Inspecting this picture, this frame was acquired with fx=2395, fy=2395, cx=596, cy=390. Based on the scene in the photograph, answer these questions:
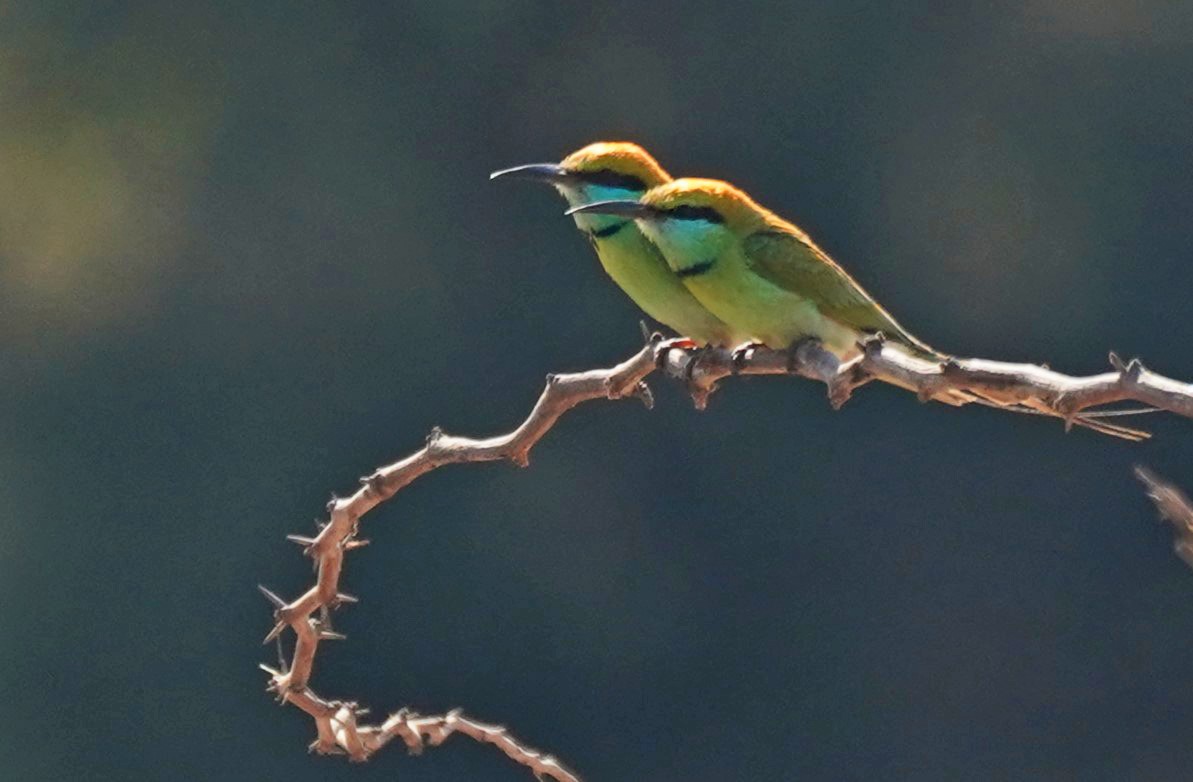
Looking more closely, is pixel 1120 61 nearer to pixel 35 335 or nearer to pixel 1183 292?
pixel 1183 292

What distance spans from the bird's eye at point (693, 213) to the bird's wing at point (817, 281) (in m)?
0.03

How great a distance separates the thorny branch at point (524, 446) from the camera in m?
0.75

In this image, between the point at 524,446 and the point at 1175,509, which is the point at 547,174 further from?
the point at 1175,509

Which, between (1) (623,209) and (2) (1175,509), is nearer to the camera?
(2) (1175,509)

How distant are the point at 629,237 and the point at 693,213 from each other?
15 centimetres

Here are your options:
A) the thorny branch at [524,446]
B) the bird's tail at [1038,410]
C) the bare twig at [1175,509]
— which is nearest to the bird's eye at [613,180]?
the thorny branch at [524,446]

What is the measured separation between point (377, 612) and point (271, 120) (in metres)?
1.30

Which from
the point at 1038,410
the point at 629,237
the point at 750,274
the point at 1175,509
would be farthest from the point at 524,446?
the point at 629,237

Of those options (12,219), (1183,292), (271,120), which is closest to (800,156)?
(1183,292)

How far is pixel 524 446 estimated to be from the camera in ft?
3.29

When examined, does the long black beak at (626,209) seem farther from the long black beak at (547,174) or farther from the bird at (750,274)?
the long black beak at (547,174)

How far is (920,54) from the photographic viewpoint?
563 centimetres

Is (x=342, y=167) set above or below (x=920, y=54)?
below

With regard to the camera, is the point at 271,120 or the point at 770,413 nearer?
the point at 770,413
